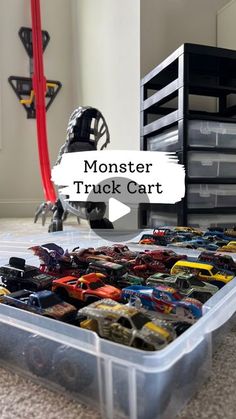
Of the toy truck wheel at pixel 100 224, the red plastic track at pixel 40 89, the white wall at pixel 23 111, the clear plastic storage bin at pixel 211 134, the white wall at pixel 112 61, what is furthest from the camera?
the white wall at pixel 23 111

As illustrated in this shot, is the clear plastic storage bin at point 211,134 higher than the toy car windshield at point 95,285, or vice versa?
the clear plastic storage bin at point 211,134

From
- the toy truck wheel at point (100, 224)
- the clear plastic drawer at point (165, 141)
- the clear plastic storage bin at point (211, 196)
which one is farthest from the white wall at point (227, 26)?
the toy truck wheel at point (100, 224)

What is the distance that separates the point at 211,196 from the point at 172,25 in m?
0.68

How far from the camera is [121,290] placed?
40 centimetres

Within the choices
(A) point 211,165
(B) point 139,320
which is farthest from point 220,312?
(A) point 211,165

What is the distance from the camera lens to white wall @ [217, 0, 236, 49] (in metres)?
1.26

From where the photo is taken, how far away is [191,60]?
1.10 metres

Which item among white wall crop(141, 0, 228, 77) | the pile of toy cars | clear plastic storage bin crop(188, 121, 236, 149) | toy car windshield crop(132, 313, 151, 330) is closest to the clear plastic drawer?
clear plastic storage bin crop(188, 121, 236, 149)

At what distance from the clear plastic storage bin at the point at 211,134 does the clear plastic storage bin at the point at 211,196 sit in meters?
0.13

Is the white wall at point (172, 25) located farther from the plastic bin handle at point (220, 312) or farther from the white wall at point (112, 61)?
the plastic bin handle at point (220, 312)

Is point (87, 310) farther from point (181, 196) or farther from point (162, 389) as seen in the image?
point (181, 196)

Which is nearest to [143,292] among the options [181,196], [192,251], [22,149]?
[192,251]

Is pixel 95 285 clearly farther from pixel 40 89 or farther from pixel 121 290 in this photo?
pixel 40 89

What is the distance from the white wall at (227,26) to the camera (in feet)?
4.15
